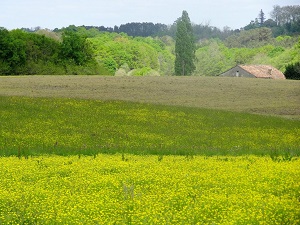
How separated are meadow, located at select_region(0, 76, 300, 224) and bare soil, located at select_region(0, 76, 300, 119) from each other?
7.4 inches

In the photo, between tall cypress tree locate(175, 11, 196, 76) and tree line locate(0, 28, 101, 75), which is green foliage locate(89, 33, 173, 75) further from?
tree line locate(0, 28, 101, 75)

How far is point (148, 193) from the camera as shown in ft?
47.5

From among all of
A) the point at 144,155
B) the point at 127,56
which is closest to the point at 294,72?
the point at 144,155

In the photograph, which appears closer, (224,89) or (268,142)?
(268,142)

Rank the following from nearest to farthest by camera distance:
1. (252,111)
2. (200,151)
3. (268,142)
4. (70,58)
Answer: (200,151) < (268,142) < (252,111) < (70,58)

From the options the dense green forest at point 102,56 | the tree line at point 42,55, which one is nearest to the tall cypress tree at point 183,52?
the dense green forest at point 102,56

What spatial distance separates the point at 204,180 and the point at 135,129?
19.4 meters

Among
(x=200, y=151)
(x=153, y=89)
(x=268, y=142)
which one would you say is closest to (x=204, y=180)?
(x=200, y=151)

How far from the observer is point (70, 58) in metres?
111

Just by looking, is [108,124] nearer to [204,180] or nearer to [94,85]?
[204,180]

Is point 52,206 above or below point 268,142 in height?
above

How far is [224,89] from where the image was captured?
6512 cm

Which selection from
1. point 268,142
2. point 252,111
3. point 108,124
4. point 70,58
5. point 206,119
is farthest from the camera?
point 70,58

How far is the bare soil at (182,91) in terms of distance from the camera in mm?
52156
